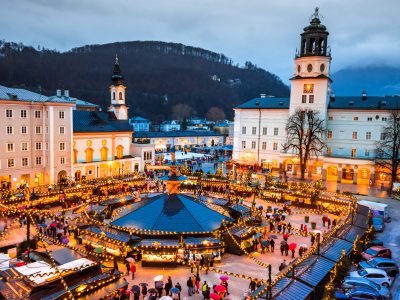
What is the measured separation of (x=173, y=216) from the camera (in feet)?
88.4

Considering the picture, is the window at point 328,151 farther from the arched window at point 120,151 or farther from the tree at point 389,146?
the arched window at point 120,151

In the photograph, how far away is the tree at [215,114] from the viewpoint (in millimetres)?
168875

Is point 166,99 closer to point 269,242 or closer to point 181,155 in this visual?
point 181,155

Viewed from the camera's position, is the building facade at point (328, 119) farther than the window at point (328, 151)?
No

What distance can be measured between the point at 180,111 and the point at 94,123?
360 ft

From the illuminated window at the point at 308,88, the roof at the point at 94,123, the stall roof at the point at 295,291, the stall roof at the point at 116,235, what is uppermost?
the illuminated window at the point at 308,88

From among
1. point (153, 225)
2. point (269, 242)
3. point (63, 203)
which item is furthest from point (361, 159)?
point (63, 203)

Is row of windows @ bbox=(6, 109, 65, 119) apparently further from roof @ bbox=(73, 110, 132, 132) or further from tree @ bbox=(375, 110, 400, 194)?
tree @ bbox=(375, 110, 400, 194)

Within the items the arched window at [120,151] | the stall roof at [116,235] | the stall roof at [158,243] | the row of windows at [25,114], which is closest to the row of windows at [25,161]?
the row of windows at [25,114]

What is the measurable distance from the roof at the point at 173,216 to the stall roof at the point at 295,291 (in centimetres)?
990

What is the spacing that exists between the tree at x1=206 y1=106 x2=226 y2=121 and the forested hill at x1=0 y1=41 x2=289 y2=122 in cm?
377

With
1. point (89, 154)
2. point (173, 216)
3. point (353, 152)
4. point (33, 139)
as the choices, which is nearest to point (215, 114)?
point (353, 152)

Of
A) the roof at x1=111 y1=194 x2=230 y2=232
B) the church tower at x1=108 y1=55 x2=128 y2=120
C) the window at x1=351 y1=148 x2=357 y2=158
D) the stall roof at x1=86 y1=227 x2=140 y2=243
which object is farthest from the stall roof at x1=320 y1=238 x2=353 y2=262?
the church tower at x1=108 y1=55 x2=128 y2=120

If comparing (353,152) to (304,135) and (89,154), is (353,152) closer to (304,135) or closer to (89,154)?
(304,135)
